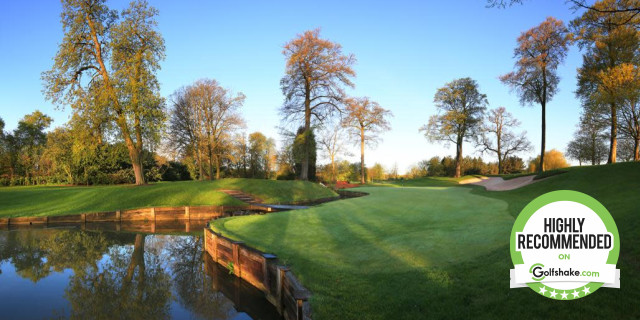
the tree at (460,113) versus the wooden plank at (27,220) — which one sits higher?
the tree at (460,113)

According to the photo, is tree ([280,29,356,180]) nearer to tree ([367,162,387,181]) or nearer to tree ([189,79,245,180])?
tree ([189,79,245,180])

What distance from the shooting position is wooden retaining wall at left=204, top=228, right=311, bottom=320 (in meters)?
4.84

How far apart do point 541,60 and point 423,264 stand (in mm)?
26266

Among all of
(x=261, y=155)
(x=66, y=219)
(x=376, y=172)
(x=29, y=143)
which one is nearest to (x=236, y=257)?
(x=66, y=219)

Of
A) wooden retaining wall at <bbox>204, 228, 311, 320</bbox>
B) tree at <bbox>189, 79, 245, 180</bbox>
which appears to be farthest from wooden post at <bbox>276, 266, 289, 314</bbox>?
tree at <bbox>189, 79, 245, 180</bbox>

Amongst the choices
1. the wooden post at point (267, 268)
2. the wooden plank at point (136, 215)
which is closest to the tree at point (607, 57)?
the wooden post at point (267, 268)

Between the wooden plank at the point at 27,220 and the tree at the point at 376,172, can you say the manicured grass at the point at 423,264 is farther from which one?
the tree at the point at 376,172

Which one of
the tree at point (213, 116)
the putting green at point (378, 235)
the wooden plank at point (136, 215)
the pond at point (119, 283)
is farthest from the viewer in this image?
the tree at point (213, 116)

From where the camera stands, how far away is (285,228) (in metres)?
10.3

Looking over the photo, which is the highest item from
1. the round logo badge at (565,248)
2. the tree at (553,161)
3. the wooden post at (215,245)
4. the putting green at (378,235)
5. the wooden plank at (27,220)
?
the tree at (553,161)

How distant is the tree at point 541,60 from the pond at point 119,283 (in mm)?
25755

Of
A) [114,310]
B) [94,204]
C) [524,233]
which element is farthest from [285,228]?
[94,204]

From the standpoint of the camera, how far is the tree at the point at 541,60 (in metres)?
24.2

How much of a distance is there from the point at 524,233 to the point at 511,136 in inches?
1877
